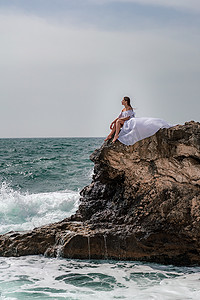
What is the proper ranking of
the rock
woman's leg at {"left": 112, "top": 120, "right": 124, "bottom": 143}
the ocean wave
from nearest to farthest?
1. the rock
2. woman's leg at {"left": 112, "top": 120, "right": 124, "bottom": 143}
3. the ocean wave

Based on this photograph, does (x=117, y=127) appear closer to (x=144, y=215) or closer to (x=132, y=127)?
(x=132, y=127)

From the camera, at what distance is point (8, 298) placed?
4.29 m

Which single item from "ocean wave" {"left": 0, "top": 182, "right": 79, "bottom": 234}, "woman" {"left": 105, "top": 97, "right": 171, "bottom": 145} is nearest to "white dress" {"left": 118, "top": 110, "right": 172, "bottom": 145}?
"woman" {"left": 105, "top": 97, "right": 171, "bottom": 145}

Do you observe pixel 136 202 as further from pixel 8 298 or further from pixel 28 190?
pixel 28 190

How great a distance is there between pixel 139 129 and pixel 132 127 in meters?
0.16

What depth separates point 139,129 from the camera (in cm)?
579

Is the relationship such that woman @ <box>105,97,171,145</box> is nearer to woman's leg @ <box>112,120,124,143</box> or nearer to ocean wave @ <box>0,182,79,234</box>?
woman's leg @ <box>112,120,124,143</box>

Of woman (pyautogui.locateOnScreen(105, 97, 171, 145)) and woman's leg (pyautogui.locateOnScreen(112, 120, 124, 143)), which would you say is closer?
woman (pyautogui.locateOnScreen(105, 97, 171, 145))

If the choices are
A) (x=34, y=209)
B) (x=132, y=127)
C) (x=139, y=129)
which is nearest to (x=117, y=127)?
(x=132, y=127)

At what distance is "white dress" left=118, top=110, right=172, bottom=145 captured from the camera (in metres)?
5.73

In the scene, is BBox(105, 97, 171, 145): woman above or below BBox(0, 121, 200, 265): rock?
above

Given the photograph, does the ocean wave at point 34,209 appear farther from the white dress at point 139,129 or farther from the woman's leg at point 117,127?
the white dress at point 139,129

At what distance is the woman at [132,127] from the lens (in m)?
5.74

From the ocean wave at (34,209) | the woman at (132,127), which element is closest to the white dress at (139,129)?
the woman at (132,127)
